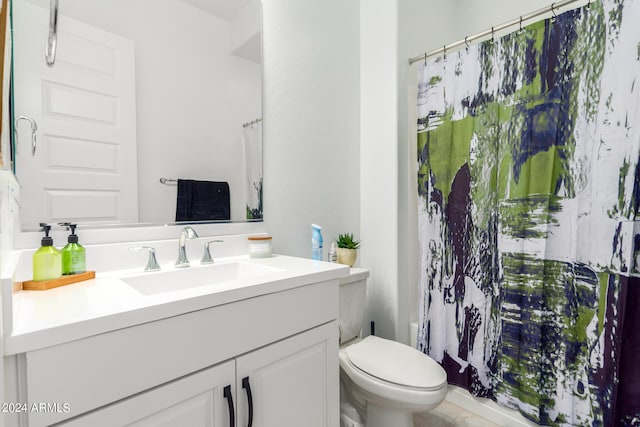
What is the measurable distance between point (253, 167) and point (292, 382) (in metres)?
0.90

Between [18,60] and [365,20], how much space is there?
5.45 ft

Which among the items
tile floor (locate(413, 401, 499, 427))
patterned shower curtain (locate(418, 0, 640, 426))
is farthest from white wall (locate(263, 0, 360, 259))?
tile floor (locate(413, 401, 499, 427))

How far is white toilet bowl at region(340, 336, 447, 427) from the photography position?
46.7 inches

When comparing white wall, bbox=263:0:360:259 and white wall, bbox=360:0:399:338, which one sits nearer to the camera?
white wall, bbox=263:0:360:259

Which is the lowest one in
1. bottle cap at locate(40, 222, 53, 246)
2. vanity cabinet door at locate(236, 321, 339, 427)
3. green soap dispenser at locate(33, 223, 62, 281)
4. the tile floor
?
the tile floor

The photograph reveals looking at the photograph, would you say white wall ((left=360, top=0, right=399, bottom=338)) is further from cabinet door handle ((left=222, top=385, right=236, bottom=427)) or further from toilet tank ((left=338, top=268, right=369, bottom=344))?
cabinet door handle ((left=222, top=385, right=236, bottom=427))

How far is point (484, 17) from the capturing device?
79.7 inches

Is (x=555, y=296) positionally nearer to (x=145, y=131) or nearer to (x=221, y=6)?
(x=145, y=131)

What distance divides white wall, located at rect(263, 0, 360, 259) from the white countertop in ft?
2.06

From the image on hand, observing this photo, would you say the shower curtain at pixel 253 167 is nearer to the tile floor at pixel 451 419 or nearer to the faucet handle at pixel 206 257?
the faucet handle at pixel 206 257

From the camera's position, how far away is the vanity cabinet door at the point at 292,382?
88 centimetres

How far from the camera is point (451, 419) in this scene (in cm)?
161

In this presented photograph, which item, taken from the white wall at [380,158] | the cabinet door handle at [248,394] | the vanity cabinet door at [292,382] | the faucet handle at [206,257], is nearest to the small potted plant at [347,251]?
the white wall at [380,158]

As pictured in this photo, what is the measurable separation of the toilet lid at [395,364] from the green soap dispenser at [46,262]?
3.53 feet
